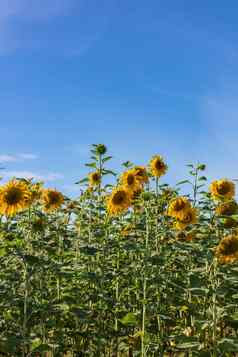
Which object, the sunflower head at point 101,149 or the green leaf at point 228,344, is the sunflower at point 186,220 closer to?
the sunflower head at point 101,149

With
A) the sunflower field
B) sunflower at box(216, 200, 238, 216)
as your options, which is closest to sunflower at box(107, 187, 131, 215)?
the sunflower field

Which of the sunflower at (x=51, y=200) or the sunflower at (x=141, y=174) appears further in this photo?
the sunflower at (x=141, y=174)

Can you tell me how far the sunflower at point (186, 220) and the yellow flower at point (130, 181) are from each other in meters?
0.91

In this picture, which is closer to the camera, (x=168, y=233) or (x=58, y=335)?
(x=58, y=335)

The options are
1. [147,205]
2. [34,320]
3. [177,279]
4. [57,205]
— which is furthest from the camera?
[57,205]

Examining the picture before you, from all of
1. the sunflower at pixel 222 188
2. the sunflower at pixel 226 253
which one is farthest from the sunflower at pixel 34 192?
the sunflower at pixel 222 188

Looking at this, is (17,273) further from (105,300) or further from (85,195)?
(85,195)

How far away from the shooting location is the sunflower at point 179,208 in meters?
7.90

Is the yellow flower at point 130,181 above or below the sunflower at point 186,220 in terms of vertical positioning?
above

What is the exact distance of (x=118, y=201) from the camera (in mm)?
7773

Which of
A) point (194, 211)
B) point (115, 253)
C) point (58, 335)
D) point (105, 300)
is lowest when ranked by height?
point (58, 335)

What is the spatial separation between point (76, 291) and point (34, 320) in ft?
2.64

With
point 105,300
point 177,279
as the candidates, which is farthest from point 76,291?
point 177,279

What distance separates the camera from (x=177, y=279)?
301 inches
